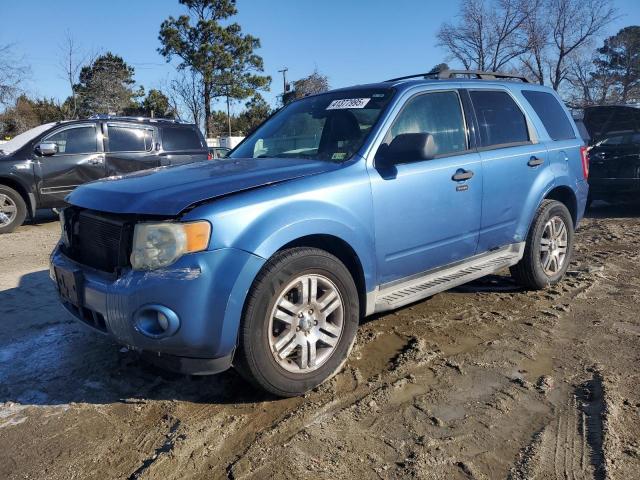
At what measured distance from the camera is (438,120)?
3938 millimetres

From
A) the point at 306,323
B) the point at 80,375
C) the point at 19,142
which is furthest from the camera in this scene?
the point at 19,142

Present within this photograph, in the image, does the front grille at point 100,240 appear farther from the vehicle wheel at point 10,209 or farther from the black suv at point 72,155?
the vehicle wheel at point 10,209

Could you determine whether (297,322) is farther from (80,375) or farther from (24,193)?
(24,193)

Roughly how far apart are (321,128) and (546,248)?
97.9 inches

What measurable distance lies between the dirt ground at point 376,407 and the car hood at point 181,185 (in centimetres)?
112

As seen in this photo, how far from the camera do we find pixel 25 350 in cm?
378

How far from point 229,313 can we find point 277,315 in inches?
12.9

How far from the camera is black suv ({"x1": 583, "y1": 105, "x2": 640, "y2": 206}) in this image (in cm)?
881

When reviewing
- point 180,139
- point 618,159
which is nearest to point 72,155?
point 180,139

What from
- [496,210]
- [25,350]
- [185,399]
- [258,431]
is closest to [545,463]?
[258,431]

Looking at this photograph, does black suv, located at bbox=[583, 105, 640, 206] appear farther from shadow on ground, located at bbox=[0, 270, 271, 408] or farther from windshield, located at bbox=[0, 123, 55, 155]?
windshield, located at bbox=[0, 123, 55, 155]

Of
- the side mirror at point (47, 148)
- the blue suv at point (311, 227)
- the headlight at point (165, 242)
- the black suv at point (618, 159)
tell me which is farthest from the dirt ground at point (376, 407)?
the black suv at point (618, 159)

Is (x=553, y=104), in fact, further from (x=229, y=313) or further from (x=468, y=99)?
(x=229, y=313)

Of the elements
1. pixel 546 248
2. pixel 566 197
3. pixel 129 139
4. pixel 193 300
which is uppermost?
pixel 129 139
